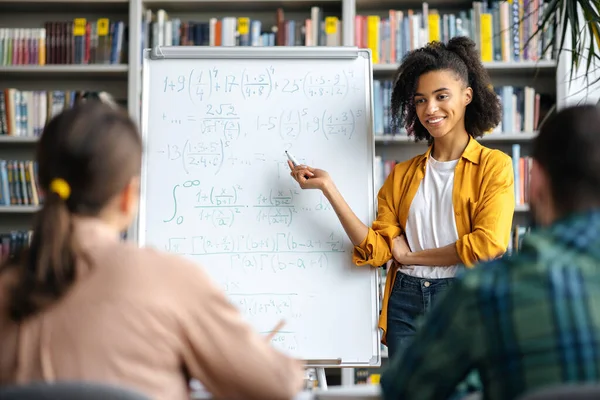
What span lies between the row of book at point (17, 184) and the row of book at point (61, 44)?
0.54m

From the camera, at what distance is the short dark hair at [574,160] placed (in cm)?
105

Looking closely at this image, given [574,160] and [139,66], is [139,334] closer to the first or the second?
[574,160]

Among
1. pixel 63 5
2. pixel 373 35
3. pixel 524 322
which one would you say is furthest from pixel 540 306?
pixel 63 5

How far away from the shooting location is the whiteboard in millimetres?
2484

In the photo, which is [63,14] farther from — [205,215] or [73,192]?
[73,192]

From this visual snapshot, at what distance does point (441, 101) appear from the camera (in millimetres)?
2420

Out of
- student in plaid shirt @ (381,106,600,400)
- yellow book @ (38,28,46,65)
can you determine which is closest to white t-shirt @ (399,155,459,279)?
student in plaid shirt @ (381,106,600,400)

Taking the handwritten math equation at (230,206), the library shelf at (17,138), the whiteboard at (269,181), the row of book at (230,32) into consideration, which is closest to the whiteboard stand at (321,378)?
the whiteboard at (269,181)

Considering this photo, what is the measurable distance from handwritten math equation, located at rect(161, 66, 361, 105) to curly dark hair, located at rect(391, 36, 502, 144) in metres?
0.21

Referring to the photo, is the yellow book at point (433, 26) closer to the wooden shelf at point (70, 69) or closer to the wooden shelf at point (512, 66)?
the wooden shelf at point (512, 66)

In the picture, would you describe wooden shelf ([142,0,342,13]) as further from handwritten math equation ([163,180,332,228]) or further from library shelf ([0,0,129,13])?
handwritten math equation ([163,180,332,228])

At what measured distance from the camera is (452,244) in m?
2.26

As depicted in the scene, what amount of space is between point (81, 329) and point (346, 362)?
1.56m

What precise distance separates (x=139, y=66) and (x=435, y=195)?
1950 millimetres
